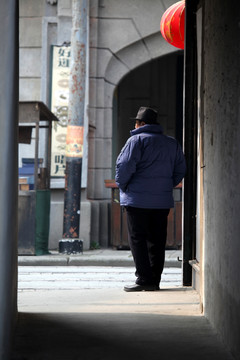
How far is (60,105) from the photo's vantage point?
1334 centimetres

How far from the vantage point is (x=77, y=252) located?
11.9 metres

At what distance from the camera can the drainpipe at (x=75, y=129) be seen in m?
12.0

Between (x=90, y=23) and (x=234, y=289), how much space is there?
413 inches

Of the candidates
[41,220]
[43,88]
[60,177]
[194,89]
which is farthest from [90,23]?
[194,89]

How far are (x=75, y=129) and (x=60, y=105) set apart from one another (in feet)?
4.26

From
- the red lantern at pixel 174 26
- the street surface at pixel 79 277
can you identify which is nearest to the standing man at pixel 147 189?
the street surface at pixel 79 277

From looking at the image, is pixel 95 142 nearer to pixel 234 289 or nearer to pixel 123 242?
pixel 123 242

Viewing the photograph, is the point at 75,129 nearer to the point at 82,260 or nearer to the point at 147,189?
the point at 82,260

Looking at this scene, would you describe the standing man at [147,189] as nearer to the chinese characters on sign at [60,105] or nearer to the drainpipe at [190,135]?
the drainpipe at [190,135]

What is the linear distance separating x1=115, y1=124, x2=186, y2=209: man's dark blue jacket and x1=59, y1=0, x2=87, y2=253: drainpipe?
5.15 metres

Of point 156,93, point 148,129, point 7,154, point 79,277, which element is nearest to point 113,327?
point 7,154

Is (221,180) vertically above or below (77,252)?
above

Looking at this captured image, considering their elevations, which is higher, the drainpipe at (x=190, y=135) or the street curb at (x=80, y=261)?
the drainpipe at (x=190, y=135)

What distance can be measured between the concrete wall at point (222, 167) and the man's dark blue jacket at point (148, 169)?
56.2 inches
